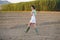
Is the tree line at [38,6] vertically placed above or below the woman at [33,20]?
above

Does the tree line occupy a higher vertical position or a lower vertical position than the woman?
higher

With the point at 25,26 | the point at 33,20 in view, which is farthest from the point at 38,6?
the point at 25,26

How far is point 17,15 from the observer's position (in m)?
3.06

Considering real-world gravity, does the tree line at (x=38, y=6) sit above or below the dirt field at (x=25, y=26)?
above

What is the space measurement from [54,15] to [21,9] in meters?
0.43

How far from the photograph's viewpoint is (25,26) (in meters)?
3.09

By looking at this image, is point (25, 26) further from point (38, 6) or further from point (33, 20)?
Result: point (38, 6)

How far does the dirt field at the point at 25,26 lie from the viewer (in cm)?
304

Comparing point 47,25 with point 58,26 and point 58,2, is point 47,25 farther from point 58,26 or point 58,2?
point 58,2

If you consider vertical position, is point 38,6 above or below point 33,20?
above

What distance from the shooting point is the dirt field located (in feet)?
9.98

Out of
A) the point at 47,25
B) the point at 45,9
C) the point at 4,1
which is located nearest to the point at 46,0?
the point at 45,9

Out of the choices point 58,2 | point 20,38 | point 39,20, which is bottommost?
point 20,38

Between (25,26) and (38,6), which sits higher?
(38,6)
